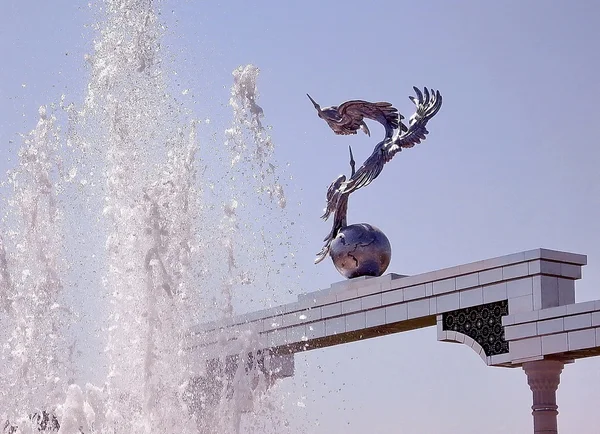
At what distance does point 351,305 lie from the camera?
18531 millimetres

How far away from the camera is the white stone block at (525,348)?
1572 centimetres

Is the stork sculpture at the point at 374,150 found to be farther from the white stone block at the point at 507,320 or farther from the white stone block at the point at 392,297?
the white stone block at the point at 507,320

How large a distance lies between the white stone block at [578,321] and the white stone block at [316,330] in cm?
469

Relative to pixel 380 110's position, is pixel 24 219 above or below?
below

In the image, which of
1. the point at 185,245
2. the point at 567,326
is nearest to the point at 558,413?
the point at 567,326

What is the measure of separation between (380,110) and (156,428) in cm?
704

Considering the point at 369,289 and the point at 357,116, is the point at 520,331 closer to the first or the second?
the point at 369,289

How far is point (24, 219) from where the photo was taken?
1986 cm

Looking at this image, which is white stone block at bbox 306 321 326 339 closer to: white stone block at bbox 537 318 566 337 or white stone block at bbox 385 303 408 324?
white stone block at bbox 385 303 408 324

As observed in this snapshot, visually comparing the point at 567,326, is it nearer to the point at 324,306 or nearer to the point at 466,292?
the point at 466,292

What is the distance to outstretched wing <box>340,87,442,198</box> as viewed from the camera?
1866cm

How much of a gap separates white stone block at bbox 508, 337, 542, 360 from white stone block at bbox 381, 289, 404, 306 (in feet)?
6.92

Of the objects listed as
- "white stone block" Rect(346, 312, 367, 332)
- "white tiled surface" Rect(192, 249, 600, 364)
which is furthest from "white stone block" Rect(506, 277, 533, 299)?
"white stone block" Rect(346, 312, 367, 332)

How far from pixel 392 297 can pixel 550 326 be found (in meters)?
2.93
